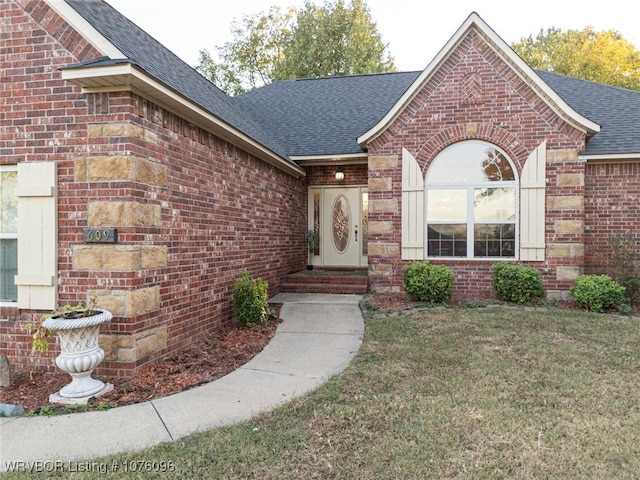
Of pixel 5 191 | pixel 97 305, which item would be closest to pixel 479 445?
pixel 97 305

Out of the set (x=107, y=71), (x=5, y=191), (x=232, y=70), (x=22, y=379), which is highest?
(x=232, y=70)

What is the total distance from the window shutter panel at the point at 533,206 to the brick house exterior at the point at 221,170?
0.09 feet

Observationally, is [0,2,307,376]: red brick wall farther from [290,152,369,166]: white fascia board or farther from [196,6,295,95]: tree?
[196,6,295,95]: tree

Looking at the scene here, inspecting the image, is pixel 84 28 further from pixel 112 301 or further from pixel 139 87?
pixel 112 301

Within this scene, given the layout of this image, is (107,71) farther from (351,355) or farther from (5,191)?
(351,355)

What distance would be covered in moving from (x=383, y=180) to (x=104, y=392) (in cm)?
686

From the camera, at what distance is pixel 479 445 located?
10.3ft

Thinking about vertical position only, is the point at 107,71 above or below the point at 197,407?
above

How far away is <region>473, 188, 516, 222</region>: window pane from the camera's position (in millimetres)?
8891

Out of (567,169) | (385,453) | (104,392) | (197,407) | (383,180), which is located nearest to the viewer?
(385,453)

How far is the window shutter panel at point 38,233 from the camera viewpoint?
4.86 meters

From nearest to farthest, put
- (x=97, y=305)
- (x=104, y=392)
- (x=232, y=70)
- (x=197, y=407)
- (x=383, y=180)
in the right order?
(x=197, y=407) < (x=104, y=392) < (x=97, y=305) < (x=383, y=180) < (x=232, y=70)

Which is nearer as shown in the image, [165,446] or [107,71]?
[165,446]

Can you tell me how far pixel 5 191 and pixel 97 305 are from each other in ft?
6.36
